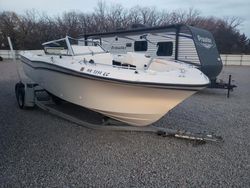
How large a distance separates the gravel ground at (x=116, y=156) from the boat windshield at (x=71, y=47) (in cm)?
143

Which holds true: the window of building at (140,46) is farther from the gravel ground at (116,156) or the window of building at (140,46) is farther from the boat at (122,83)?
the gravel ground at (116,156)

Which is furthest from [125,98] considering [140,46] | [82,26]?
[82,26]

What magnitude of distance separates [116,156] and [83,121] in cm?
143

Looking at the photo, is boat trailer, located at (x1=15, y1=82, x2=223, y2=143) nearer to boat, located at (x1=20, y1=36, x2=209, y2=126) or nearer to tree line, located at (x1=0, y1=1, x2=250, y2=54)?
boat, located at (x1=20, y1=36, x2=209, y2=126)

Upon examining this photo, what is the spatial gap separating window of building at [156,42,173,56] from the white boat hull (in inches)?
208

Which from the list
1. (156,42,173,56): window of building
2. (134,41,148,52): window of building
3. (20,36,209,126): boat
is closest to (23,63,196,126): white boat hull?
(20,36,209,126): boat

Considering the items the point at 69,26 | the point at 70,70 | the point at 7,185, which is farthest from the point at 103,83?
the point at 69,26

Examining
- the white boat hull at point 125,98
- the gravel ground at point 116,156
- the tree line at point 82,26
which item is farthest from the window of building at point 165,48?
the tree line at point 82,26

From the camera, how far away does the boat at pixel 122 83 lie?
391 centimetres

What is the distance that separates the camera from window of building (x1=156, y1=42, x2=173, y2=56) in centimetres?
935

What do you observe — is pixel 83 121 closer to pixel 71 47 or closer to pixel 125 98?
pixel 125 98

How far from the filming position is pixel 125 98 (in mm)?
4223

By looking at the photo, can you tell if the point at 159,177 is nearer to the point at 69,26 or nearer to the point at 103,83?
the point at 103,83

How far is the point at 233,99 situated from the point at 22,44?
32.0 metres
